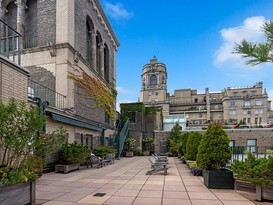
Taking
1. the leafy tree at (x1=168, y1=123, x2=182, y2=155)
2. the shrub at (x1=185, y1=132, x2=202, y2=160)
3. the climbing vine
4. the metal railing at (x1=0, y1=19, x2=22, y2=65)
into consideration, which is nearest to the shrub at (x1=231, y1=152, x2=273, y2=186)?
the shrub at (x1=185, y1=132, x2=202, y2=160)

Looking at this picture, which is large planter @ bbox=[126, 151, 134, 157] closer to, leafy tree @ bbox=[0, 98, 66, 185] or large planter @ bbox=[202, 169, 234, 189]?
large planter @ bbox=[202, 169, 234, 189]

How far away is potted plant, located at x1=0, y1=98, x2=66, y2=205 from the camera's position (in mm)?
4422

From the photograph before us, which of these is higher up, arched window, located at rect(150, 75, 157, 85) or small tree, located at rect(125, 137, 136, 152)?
arched window, located at rect(150, 75, 157, 85)

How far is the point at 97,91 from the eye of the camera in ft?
59.6

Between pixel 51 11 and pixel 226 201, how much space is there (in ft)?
46.4

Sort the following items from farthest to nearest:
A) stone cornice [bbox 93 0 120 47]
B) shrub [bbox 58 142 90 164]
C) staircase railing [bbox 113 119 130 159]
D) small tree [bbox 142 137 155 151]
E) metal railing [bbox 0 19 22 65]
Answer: small tree [bbox 142 137 155 151] < staircase railing [bbox 113 119 130 159] < stone cornice [bbox 93 0 120 47] < shrub [bbox 58 142 90 164] < metal railing [bbox 0 19 22 65]

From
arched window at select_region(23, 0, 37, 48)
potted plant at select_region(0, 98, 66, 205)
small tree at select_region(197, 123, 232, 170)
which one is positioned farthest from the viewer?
arched window at select_region(23, 0, 37, 48)

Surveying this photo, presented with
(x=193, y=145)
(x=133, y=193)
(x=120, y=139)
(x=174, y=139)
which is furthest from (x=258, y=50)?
→ (x=174, y=139)

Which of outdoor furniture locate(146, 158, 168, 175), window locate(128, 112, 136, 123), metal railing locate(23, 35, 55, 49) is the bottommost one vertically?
outdoor furniture locate(146, 158, 168, 175)

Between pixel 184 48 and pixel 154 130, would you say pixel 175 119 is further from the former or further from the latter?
pixel 184 48

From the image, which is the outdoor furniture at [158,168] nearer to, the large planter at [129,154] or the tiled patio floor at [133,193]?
the tiled patio floor at [133,193]

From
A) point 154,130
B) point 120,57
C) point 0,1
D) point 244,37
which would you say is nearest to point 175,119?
point 154,130

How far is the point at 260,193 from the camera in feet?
18.2

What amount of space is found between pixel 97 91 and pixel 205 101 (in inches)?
2560
